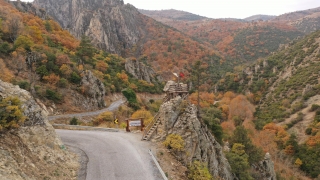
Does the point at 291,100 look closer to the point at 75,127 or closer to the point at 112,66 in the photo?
the point at 112,66

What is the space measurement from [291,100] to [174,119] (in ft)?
184

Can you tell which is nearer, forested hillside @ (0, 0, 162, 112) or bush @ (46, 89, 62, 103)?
forested hillside @ (0, 0, 162, 112)

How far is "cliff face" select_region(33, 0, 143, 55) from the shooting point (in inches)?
4648

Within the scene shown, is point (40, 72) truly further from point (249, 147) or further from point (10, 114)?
point (249, 147)

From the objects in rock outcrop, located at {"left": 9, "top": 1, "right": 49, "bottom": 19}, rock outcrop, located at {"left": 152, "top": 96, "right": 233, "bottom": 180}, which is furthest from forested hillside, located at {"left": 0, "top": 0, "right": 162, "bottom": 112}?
rock outcrop, located at {"left": 9, "top": 1, "right": 49, "bottom": 19}

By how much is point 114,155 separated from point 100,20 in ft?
385

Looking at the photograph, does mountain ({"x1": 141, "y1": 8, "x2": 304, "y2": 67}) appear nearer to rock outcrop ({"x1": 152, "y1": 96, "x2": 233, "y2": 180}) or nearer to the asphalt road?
rock outcrop ({"x1": 152, "y1": 96, "x2": 233, "y2": 180})

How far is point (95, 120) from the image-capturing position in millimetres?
32531

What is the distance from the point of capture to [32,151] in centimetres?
1053

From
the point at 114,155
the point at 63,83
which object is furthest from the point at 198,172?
the point at 63,83

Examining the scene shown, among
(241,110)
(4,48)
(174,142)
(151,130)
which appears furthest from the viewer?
(241,110)

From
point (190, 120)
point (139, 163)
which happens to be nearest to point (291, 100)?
point (190, 120)

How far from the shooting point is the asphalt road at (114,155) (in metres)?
11.4

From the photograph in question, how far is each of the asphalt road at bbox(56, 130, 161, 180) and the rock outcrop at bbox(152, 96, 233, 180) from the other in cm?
187
